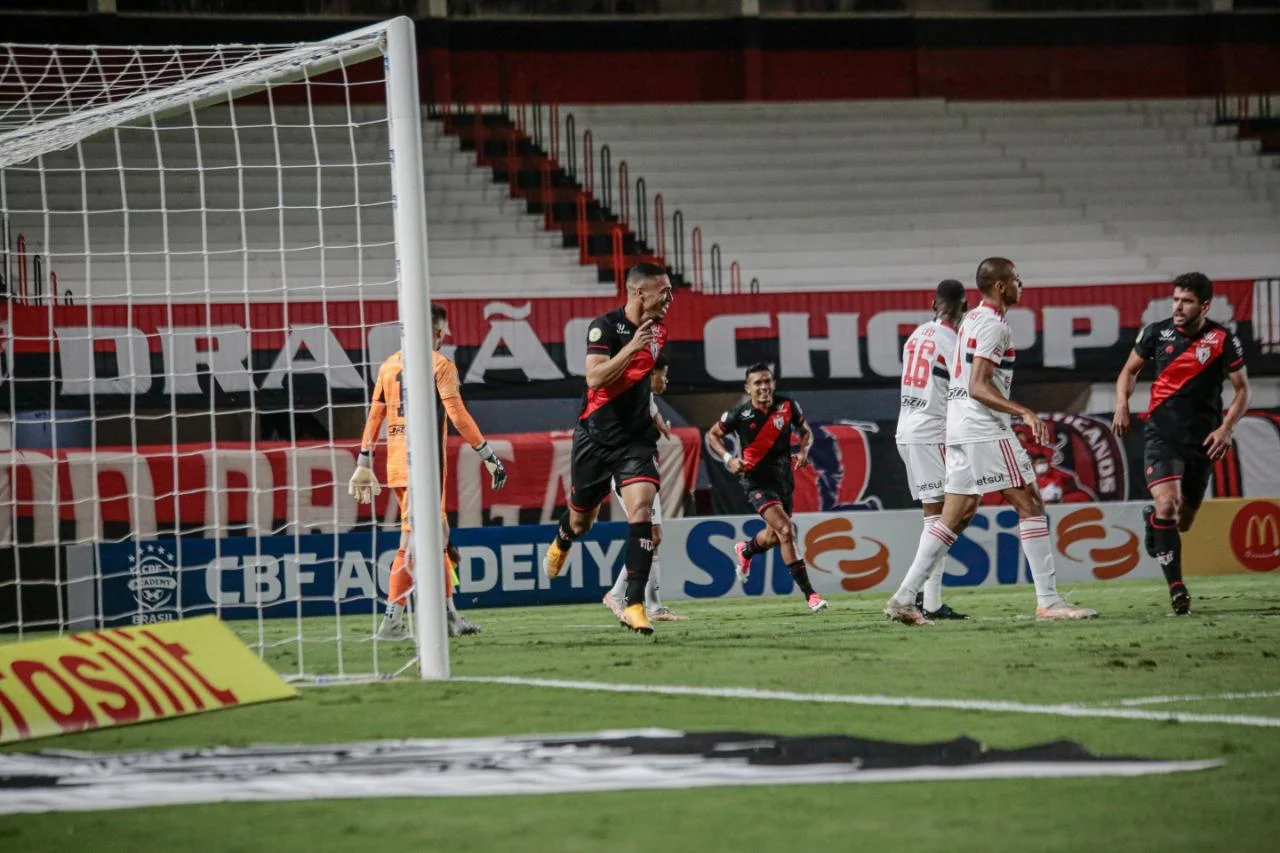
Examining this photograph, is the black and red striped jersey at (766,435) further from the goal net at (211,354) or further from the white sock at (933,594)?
the goal net at (211,354)

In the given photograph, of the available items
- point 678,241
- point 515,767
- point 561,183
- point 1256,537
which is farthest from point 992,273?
point 561,183

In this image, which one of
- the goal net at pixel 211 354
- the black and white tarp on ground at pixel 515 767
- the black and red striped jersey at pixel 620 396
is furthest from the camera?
the black and red striped jersey at pixel 620 396

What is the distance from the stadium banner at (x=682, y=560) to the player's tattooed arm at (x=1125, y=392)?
4401mm

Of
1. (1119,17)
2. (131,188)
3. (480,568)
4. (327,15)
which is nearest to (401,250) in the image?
(480,568)

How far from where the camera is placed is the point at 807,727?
191 inches

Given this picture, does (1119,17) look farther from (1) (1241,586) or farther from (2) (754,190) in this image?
(1) (1241,586)

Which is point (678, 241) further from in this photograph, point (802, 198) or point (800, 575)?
point (800, 575)

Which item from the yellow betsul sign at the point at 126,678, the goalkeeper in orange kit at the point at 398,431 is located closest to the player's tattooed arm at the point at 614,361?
the goalkeeper in orange kit at the point at 398,431

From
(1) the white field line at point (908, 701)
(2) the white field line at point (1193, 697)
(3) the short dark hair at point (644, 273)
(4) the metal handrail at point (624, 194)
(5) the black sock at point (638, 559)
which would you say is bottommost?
(2) the white field line at point (1193, 697)

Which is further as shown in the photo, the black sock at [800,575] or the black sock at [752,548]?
the black sock at [752,548]

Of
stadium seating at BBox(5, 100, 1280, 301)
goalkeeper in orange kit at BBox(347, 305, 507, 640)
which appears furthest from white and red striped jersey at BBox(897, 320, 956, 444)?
stadium seating at BBox(5, 100, 1280, 301)

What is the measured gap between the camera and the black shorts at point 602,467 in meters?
8.63

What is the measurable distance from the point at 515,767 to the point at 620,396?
4.54 m

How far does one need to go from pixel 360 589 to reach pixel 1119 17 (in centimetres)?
1897
